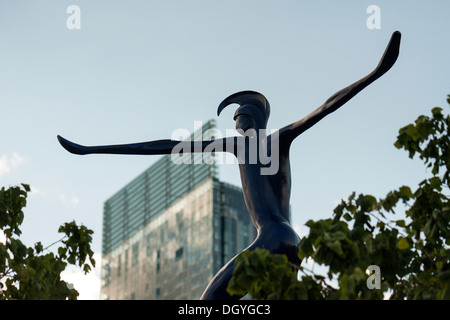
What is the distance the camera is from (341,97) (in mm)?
7980

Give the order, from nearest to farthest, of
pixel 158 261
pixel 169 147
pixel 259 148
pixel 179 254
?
pixel 259 148, pixel 169 147, pixel 179 254, pixel 158 261

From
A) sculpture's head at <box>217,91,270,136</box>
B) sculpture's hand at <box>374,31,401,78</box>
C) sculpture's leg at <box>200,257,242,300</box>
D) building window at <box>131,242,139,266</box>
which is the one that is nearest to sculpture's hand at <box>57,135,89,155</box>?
sculpture's head at <box>217,91,270,136</box>

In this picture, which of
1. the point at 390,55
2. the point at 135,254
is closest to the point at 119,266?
the point at 135,254

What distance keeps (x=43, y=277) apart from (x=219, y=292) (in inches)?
106

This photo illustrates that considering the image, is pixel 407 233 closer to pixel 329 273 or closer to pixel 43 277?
pixel 329 273

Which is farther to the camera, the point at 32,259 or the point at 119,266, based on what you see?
the point at 119,266

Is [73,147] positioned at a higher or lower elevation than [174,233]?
lower

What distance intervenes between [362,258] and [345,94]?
2.07 m

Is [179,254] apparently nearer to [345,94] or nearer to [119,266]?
[119,266]

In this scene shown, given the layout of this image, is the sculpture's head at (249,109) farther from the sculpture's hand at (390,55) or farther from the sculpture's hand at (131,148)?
the sculpture's hand at (390,55)

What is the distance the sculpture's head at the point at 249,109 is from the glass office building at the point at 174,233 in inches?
2225

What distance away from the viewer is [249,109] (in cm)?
905

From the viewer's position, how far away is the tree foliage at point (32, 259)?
873 centimetres
